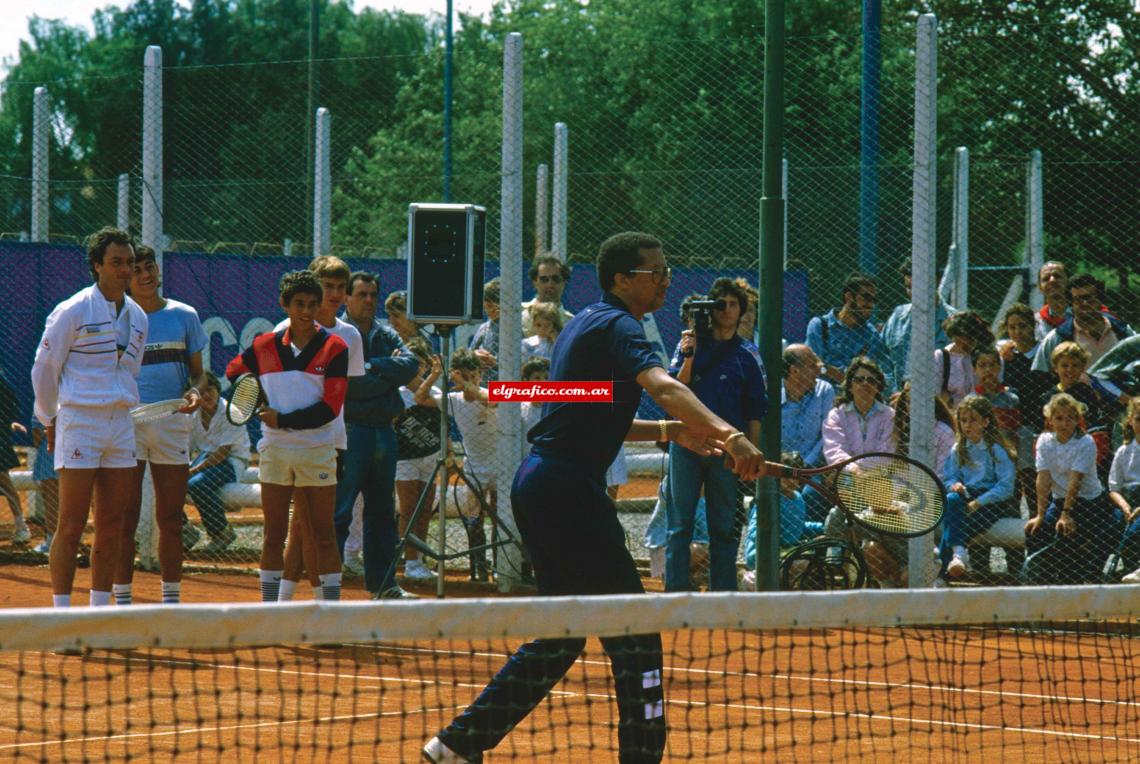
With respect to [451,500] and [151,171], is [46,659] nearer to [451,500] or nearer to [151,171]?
[151,171]

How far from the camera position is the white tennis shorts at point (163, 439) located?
741cm

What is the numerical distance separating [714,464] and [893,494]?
1.24 m

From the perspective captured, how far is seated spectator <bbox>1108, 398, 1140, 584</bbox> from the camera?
8.92 meters

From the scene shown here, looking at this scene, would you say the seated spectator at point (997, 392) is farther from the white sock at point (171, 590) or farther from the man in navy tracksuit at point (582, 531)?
the man in navy tracksuit at point (582, 531)

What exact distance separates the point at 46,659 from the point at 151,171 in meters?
3.57

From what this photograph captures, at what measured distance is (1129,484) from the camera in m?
9.16

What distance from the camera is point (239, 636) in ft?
11.9

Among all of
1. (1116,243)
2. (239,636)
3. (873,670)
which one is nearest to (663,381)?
(239,636)

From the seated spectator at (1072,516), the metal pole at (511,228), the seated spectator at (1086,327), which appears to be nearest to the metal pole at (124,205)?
the metal pole at (511,228)

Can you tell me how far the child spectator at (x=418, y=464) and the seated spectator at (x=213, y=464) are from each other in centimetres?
139

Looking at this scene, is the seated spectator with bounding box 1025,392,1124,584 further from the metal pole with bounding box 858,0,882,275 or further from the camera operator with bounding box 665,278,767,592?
the camera operator with bounding box 665,278,767,592

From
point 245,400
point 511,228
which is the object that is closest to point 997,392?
point 511,228

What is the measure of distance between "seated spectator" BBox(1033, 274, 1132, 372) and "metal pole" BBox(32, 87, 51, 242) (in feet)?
21.3

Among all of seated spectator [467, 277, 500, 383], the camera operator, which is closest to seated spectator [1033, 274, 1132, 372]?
the camera operator
